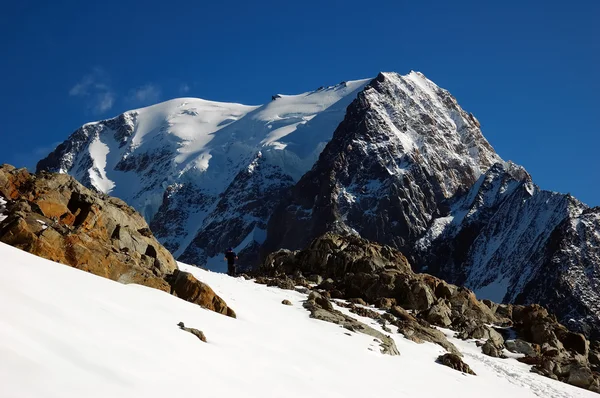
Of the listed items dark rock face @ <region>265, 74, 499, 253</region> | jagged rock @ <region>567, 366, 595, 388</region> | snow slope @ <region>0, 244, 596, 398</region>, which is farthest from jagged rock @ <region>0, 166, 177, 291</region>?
dark rock face @ <region>265, 74, 499, 253</region>

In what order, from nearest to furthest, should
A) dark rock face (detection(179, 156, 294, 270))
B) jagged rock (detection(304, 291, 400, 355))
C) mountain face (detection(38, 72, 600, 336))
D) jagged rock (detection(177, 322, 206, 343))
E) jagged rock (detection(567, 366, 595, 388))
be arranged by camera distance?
jagged rock (detection(177, 322, 206, 343)), jagged rock (detection(304, 291, 400, 355)), jagged rock (detection(567, 366, 595, 388)), mountain face (detection(38, 72, 600, 336)), dark rock face (detection(179, 156, 294, 270))

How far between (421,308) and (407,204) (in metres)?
111

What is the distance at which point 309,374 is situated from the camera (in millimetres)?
11516

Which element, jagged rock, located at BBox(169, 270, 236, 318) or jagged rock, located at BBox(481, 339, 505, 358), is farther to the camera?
jagged rock, located at BBox(481, 339, 505, 358)

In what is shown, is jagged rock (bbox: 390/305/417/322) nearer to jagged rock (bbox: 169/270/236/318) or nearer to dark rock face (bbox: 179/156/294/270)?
jagged rock (bbox: 169/270/236/318)

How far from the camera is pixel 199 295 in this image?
16062 mm

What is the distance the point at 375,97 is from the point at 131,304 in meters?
163

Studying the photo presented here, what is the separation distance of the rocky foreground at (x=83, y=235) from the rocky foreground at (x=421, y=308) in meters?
5.87

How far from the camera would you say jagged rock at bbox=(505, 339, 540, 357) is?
25712 millimetres

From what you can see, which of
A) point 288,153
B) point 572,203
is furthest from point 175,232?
point 572,203

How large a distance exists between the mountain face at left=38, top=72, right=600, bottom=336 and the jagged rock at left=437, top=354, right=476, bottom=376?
76.3m

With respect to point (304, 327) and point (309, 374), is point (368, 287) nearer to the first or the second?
point (304, 327)

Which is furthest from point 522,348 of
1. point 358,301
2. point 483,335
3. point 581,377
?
Answer: point 358,301

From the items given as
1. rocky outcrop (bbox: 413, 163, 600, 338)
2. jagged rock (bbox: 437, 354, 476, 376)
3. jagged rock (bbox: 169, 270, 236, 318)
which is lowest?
jagged rock (bbox: 169, 270, 236, 318)
